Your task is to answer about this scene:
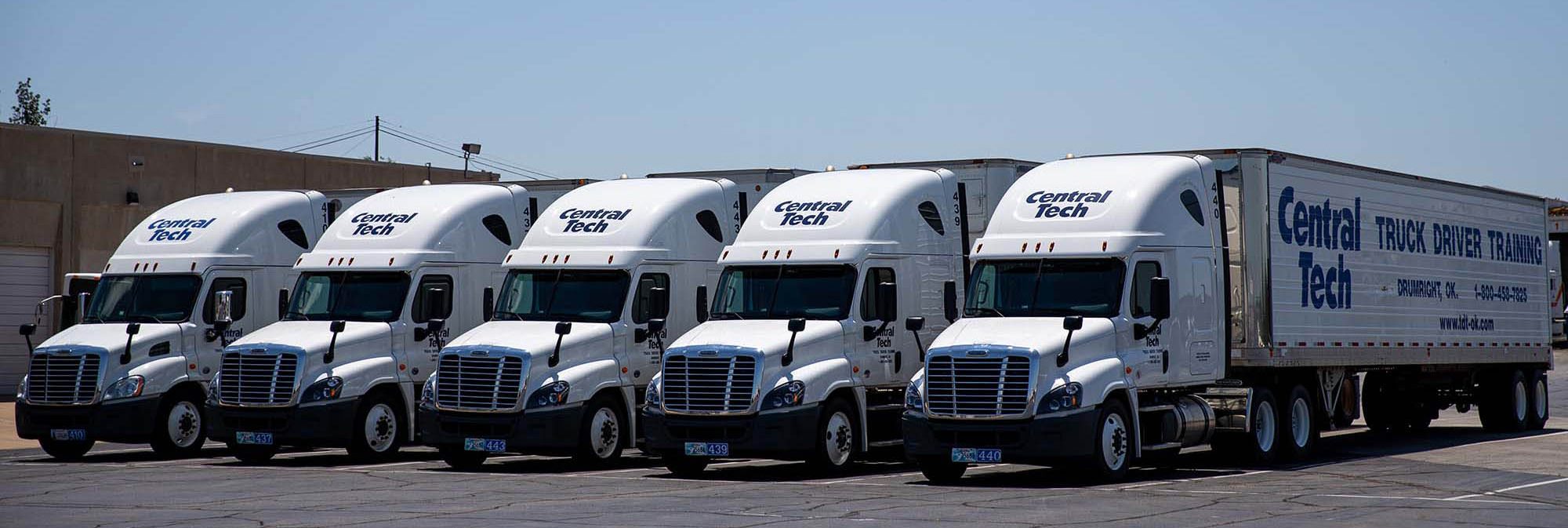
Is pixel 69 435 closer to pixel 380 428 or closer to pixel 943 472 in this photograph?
pixel 380 428

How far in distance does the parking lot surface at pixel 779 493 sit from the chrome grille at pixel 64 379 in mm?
849

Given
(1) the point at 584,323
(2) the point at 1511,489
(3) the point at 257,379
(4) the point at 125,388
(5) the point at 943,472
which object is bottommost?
(2) the point at 1511,489

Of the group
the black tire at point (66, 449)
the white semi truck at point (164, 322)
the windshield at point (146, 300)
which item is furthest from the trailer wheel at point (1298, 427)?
the black tire at point (66, 449)

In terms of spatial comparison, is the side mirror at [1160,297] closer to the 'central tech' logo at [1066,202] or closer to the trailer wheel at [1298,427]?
the 'central tech' logo at [1066,202]

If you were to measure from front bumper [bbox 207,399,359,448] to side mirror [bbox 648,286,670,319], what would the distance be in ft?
13.0

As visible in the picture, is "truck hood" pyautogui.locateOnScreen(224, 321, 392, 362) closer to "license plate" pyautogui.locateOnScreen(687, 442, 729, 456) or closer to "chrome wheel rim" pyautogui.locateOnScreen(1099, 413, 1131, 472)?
"license plate" pyautogui.locateOnScreen(687, 442, 729, 456)

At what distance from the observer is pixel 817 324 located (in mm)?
20078

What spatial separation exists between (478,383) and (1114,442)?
7.31 metres

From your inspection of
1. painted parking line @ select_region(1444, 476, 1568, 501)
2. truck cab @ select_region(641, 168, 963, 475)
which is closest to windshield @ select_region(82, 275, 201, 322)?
truck cab @ select_region(641, 168, 963, 475)

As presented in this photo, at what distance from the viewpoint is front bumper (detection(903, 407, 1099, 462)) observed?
58.2ft

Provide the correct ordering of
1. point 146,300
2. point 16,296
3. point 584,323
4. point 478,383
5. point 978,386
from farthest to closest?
point 16,296 < point 146,300 < point 584,323 < point 478,383 < point 978,386

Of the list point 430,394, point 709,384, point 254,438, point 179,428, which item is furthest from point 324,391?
point 709,384

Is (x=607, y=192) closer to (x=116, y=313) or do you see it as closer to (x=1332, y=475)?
(x=116, y=313)

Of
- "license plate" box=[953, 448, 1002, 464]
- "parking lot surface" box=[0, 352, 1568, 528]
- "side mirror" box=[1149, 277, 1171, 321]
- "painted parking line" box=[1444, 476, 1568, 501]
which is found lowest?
"painted parking line" box=[1444, 476, 1568, 501]
